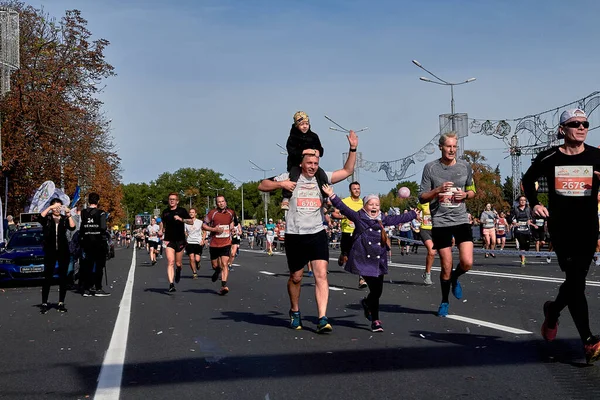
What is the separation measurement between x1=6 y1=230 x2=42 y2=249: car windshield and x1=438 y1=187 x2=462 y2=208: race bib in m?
13.8

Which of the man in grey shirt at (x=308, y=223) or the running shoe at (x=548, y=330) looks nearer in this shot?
the running shoe at (x=548, y=330)

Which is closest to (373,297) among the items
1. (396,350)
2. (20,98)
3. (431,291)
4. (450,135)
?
(396,350)

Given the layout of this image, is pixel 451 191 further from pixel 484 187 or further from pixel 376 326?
pixel 484 187

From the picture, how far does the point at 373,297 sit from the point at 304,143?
1.67 m

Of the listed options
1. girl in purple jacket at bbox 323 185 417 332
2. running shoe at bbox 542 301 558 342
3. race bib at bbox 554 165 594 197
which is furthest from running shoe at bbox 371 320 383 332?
race bib at bbox 554 165 594 197

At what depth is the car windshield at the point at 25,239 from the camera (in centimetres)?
2092

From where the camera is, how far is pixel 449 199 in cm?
957

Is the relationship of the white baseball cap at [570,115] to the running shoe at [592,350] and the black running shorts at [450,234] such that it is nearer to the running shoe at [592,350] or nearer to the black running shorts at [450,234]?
the running shoe at [592,350]

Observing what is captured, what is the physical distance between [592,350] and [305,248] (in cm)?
341

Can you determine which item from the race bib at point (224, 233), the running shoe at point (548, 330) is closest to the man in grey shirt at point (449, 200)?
the running shoe at point (548, 330)

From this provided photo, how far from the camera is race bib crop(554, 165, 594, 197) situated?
6.43 metres

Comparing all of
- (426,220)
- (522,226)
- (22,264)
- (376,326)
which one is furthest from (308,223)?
(522,226)

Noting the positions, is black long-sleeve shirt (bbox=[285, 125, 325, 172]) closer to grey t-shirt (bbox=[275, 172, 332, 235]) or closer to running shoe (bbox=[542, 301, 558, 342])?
grey t-shirt (bbox=[275, 172, 332, 235])

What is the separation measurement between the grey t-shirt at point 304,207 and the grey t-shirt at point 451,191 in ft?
4.70
